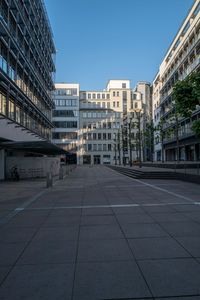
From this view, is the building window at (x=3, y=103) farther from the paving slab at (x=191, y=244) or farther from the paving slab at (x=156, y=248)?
the paving slab at (x=191, y=244)

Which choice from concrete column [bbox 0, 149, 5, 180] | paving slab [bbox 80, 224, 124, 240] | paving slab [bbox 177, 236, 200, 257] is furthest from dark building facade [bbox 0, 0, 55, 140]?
paving slab [bbox 177, 236, 200, 257]

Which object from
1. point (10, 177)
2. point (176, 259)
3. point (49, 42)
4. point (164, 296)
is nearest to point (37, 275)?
point (164, 296)

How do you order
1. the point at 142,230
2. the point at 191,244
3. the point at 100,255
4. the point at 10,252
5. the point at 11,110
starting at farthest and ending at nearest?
the point at 11,110 → the point at 142,230 → the point at 191,244 → the point at 10,252 → the point at 100,255

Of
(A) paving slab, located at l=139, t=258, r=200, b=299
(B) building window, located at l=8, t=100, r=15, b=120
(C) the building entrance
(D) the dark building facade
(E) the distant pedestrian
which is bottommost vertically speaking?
(A) paving slab, located at l=139, t=258, r=200, b=299

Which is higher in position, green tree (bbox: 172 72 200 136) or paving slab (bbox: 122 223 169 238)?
green tree (bbox: 172 72 200 136)

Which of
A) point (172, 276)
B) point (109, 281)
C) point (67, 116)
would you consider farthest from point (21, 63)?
point (67, 116)

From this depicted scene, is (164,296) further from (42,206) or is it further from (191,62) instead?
(191,62)

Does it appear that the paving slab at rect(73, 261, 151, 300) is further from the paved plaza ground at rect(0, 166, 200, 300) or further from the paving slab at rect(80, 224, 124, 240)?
the paving slab at rect(80, 224, 124, 240)

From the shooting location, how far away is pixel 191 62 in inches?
1943

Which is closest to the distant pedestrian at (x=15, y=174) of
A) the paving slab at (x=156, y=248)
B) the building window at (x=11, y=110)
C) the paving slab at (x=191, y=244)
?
the building window at (x=11, y=110)

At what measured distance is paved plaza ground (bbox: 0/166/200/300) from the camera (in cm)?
416

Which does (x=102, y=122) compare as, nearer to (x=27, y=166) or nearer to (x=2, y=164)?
(x=27, y=166)

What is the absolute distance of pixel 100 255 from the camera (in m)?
5.65

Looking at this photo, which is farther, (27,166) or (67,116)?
(67,116)
